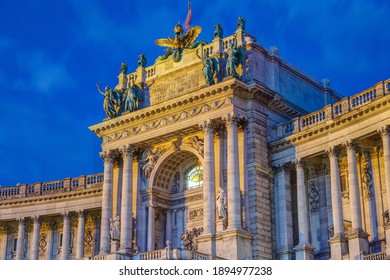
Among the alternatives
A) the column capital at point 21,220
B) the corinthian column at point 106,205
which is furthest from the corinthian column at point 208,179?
the column capital at point 21,220

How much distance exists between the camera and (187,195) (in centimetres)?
4738

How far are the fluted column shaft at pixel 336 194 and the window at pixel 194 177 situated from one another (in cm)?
978

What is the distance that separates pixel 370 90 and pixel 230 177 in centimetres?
942

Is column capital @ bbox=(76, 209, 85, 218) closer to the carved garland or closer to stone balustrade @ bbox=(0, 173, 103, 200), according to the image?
stone balustrade @ bbox=(0, 173, 103, 200)

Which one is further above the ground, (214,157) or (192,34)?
(192,34)

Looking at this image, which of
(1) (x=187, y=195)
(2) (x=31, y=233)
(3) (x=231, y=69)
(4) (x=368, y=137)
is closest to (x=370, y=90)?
(4) (x=368, y=137)

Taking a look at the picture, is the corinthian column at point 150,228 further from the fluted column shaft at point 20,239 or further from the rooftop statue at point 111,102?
the fluted column shaft at point 20,239

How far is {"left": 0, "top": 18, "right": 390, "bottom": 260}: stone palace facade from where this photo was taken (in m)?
39.7

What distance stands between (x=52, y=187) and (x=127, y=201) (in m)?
12.2

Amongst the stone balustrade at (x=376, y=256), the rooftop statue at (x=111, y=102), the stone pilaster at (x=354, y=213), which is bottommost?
the stone balustrade at (x=376, y=256)

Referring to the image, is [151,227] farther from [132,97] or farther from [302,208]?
[302,208]

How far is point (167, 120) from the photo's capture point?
46312 mm

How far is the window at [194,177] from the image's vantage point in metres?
47.3
